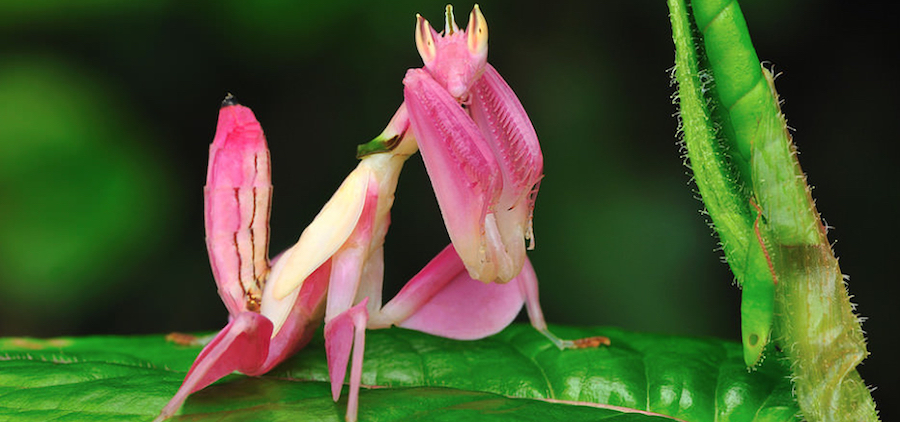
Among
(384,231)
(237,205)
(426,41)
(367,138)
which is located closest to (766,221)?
(426,41)

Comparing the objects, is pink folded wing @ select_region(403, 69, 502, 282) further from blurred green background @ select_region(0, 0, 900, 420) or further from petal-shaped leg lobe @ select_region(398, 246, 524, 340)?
blurred green background @ select_region(0, 0, 900, 420)

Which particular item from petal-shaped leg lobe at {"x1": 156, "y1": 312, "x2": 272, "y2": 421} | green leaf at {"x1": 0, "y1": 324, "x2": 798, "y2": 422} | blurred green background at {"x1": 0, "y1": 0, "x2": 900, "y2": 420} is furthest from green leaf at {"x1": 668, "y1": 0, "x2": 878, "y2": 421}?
blurred green background at {"x1": 0, "y1": 0, "x2": 900, "y2": 420}

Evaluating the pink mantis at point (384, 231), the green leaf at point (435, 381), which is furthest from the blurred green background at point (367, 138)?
the pink mantis at point (384, 231)

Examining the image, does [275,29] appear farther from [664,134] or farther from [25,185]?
[664,134]

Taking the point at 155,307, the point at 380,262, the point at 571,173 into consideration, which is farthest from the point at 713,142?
the point at 155,307

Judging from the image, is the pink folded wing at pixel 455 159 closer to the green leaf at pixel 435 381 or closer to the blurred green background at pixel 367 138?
the green leaf at pixel 435 381

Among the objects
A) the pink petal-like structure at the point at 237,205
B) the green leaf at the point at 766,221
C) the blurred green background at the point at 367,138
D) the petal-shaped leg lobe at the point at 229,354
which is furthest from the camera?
the blurred green background at the point at 367,138
